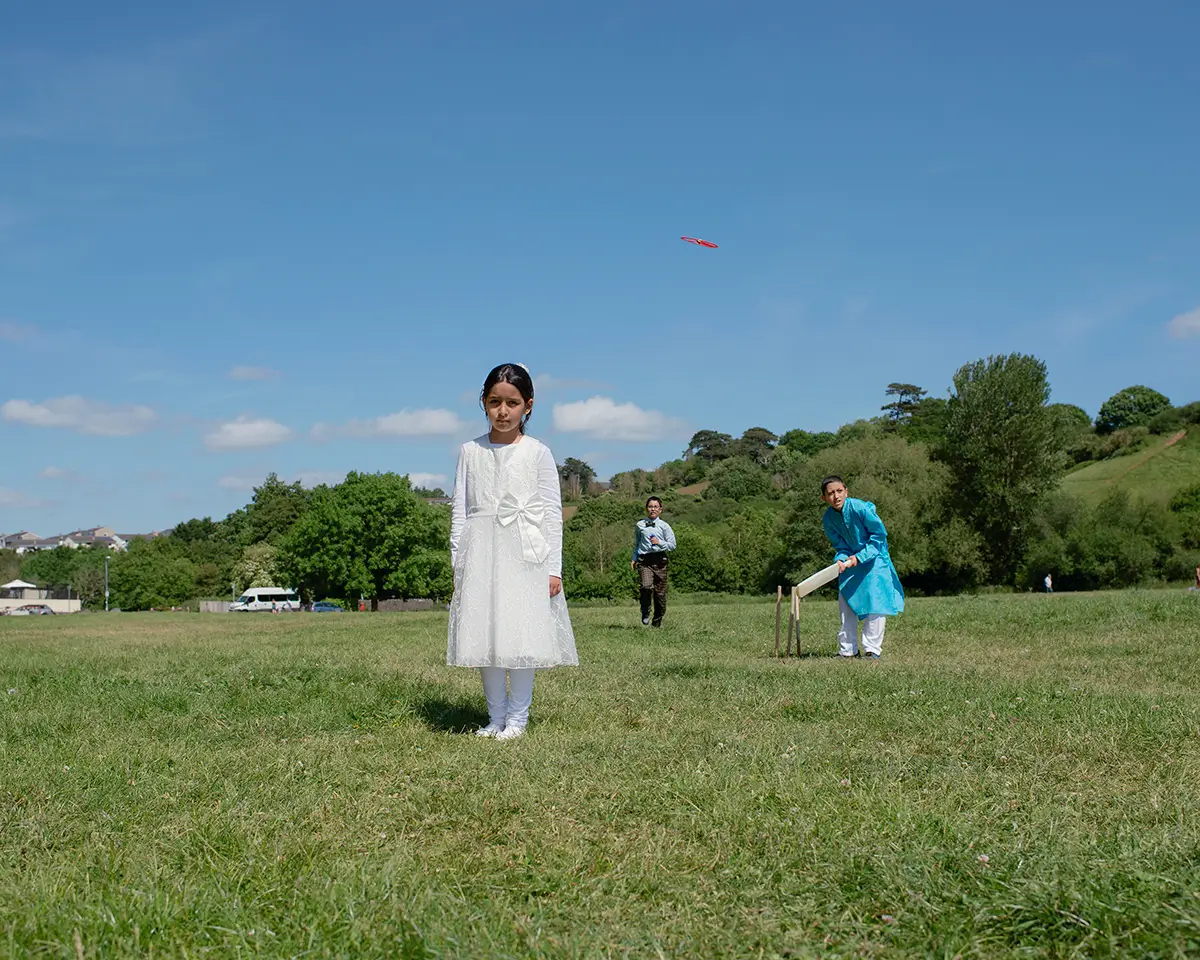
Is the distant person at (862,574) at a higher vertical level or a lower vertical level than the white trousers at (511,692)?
higher

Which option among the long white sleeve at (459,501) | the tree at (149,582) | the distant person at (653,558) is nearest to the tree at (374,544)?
the tree at (149,582)

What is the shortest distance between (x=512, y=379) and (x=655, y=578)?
10.3m

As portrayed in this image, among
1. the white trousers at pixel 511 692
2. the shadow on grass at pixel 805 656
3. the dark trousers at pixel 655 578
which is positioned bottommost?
the shadow on grass at pixel 805 656

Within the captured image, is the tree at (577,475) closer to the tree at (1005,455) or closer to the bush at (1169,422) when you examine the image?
the bush at (1169,422)

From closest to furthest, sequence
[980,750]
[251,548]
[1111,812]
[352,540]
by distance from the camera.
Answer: [1111,812] < [980,750] < [352,540] < [251,548]

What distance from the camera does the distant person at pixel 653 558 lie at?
16.6 m

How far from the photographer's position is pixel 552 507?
670cm

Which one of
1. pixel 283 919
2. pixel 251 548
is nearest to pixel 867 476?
pixel 283 919

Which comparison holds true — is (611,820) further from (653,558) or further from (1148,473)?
(1148,473)

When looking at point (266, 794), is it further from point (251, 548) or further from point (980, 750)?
point (251, 548)

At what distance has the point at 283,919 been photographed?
304 cm

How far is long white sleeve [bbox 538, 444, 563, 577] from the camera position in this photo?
21.8ft

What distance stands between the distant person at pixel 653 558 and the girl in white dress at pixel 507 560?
9.79 m

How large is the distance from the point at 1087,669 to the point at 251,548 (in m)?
101
